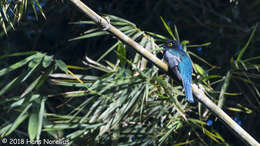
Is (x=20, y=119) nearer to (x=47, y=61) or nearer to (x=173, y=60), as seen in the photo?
(x=47, y=61)

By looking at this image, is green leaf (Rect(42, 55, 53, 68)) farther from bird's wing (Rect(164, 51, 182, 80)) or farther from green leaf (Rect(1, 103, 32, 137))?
bird's wing (Rect(164, 51, 182, 80))

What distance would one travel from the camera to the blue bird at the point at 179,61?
3.36 m

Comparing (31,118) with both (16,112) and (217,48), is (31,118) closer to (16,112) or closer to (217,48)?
(16,112)

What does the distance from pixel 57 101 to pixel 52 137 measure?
29.7 inches

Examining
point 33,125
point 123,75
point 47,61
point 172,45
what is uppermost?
point 47,61

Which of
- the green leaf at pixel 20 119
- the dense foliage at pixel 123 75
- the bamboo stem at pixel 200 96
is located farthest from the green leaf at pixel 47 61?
the bamboo stem at pixel 200 96

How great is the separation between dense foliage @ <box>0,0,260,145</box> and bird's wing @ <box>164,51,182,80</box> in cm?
14

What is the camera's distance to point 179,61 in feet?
12.0

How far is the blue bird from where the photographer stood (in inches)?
132

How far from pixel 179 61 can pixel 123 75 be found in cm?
55

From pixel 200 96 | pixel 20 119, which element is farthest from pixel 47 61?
pixel 200 96

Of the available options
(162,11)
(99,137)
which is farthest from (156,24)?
(99,137)

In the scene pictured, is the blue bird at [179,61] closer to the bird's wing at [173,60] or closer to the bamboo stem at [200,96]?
the bird's wing at [173,60]

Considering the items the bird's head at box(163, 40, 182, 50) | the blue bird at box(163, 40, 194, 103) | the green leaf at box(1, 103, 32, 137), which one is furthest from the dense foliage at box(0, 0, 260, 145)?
the bird's head at box(163, 40, 182, 50)
